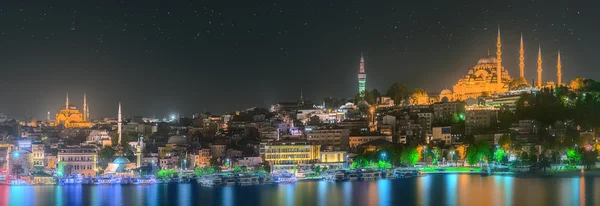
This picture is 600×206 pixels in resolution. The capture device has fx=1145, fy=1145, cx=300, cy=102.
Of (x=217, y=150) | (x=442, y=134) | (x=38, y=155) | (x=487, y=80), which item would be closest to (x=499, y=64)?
(x=487, y=80)

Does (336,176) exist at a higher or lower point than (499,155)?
lower

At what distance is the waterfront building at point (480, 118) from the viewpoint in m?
34.2

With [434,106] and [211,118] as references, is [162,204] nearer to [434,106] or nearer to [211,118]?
[434,106]

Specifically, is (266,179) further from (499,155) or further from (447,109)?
(447,109)

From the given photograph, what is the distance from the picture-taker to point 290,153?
31719 mm

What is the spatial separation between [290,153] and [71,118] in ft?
53.4

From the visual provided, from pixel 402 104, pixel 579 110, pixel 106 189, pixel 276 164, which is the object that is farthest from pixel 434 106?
pixel 106 189

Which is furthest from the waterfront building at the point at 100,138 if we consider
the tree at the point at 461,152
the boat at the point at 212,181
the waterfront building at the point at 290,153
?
the tree at the point at 461,152

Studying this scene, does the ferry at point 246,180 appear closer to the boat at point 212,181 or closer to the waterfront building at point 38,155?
the boat at point 212,181

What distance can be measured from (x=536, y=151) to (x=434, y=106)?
6927 mm

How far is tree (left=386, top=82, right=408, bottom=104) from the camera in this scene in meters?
40.3

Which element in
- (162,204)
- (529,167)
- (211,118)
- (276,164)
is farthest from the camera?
(211,118)

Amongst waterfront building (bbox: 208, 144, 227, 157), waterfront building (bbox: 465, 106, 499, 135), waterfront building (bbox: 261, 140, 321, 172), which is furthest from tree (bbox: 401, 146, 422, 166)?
waterfront building (bbox: 208, 144, 227, 157)

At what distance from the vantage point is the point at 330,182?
90.7 ft
